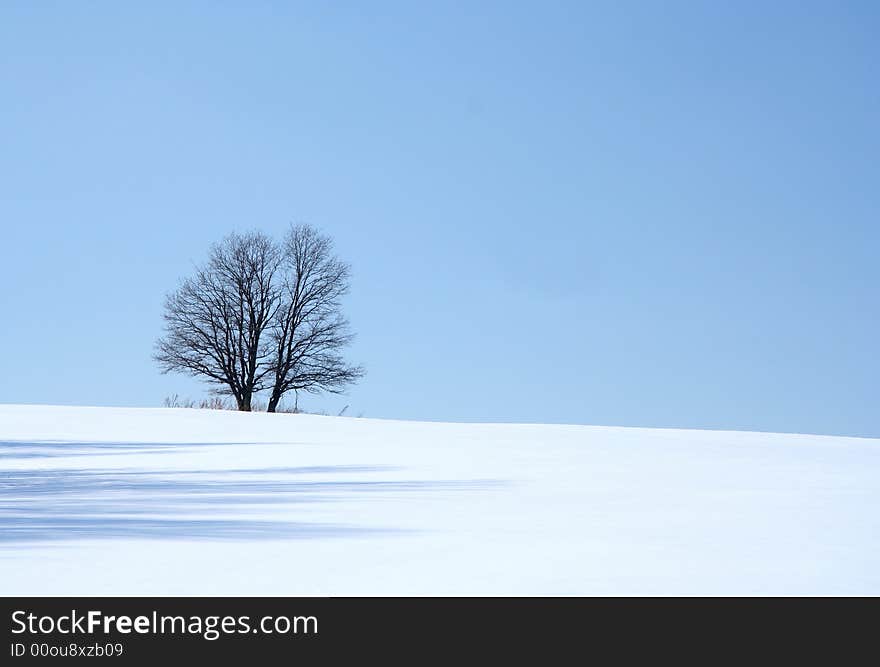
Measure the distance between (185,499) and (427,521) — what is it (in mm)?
1437

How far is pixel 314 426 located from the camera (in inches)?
582

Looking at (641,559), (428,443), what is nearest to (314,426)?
(428,443)

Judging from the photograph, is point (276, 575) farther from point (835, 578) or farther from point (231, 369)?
point (231, 369)
